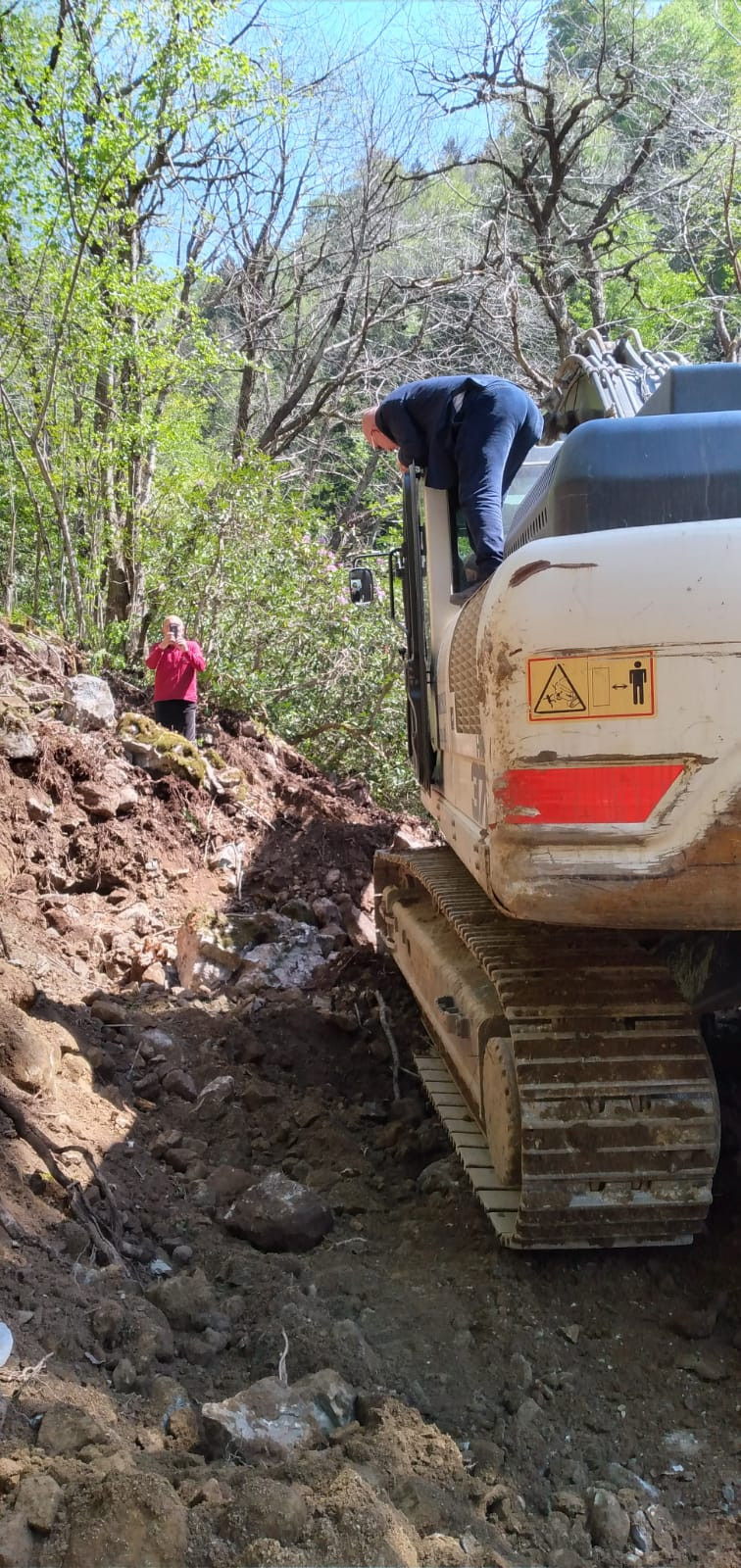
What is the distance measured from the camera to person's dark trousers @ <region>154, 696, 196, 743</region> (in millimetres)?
8984

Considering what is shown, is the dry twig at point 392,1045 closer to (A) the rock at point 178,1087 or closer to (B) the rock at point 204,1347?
(A) the rock at point 178,1087

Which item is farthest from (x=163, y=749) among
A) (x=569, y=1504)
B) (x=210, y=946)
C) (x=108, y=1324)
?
(x=569, y=1504)

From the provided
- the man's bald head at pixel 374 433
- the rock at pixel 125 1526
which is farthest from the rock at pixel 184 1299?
the man's bald head at pixel 374 433

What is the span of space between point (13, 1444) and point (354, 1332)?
3.44 ft

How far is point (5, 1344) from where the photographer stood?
230cm

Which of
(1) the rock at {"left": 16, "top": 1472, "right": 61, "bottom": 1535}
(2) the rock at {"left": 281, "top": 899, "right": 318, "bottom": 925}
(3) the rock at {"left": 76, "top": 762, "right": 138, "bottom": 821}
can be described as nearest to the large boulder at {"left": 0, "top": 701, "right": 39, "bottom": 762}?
(3) the rock at {"left": 76, "top": 762, "right": 138, "bottom": 821}

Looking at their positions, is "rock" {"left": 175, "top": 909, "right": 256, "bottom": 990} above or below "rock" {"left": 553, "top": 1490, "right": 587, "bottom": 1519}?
below

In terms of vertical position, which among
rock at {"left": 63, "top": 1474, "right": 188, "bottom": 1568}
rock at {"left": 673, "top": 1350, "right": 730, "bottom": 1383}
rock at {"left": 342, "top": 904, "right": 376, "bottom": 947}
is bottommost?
rock at {"left": 342, "top": 904, "right": 376, "bottom": 947}

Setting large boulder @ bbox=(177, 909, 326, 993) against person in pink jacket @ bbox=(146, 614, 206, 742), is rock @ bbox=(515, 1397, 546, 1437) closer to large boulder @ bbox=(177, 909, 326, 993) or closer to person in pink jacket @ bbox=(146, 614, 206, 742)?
large boulder @ bbox=(177, 909, 326, 993)

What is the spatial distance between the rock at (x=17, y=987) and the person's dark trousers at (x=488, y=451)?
243 cm

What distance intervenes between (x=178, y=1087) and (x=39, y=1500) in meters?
2.72

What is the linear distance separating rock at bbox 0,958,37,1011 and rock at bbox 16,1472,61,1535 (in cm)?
252

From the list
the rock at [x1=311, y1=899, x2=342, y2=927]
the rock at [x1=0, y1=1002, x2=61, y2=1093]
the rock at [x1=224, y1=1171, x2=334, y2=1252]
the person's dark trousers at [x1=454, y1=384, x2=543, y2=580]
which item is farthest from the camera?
the rock at [x1=311, y1=899, x2=342, y2=927]

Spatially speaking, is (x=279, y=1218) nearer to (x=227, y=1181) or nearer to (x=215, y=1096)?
(x=227, y=1181)
